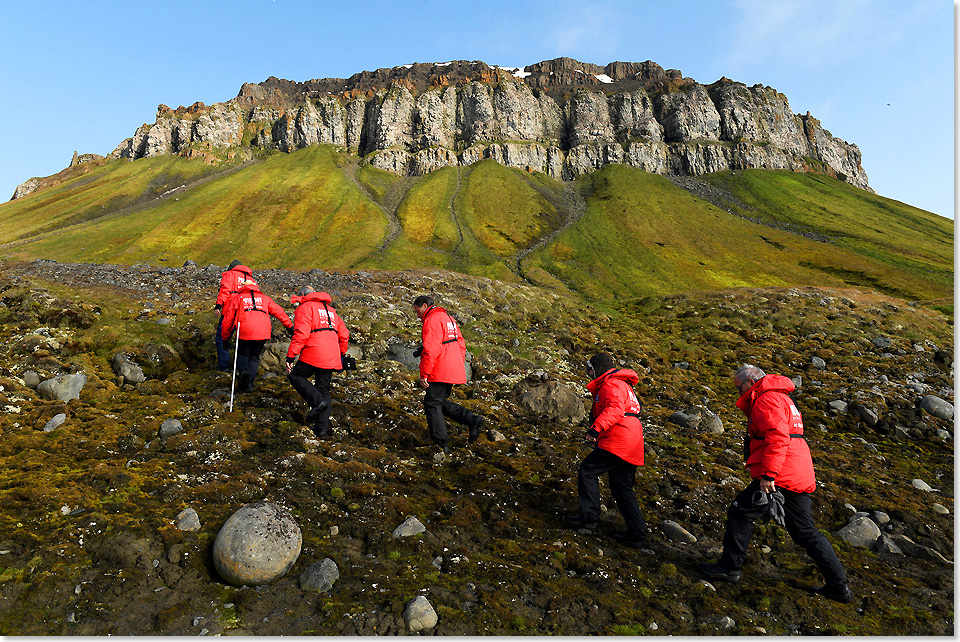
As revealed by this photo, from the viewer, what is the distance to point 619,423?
8.79m

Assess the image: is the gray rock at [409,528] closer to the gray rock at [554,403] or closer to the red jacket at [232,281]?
the gray rock at [554,403]

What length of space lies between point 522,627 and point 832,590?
508 cm

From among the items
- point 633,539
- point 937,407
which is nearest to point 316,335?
point 633,539

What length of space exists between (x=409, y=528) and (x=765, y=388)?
6.58m

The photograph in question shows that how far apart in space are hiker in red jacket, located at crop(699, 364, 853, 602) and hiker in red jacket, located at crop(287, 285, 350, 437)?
8.72m

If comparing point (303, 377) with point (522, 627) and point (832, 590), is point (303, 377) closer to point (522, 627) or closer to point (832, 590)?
point (522, 627)

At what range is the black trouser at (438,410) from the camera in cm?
1125

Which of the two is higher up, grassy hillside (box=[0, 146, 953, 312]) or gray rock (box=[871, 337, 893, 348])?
grassy hillside (box=[0, 146, 953, 312])

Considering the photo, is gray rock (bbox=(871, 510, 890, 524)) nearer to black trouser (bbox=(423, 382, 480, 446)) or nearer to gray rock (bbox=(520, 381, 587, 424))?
gray rock (bbox=(520, 381, 587, 424))

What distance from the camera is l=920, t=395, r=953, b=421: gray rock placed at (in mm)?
15601

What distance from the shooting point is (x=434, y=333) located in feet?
37.0

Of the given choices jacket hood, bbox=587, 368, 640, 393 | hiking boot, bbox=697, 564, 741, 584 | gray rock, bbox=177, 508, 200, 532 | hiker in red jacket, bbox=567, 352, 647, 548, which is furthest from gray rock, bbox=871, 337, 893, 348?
gray rock, bbox=177, 508, 200, 532

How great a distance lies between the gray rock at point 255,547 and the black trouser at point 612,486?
16.8 ft

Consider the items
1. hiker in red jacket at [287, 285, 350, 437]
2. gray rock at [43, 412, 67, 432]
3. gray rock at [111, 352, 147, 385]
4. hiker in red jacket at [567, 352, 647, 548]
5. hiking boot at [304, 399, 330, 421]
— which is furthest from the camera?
gray rock at [111, 352, 147, 385]
